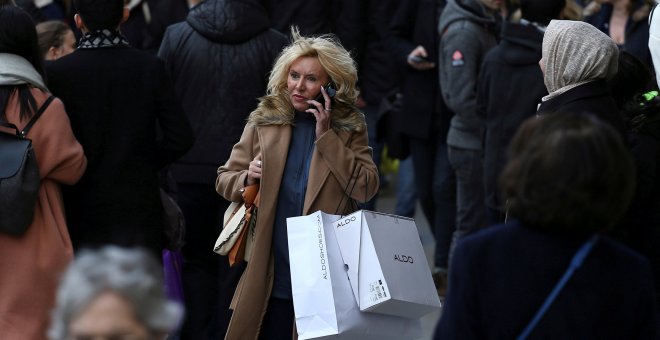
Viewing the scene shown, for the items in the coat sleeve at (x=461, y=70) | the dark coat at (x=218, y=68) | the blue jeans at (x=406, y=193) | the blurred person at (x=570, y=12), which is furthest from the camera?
the blue jeans at (x=406, y=193)

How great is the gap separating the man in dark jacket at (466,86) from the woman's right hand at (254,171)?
2.68 meters

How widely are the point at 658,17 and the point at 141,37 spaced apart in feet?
12.7

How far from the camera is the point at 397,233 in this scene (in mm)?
4496

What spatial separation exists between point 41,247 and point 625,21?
441 centimetres

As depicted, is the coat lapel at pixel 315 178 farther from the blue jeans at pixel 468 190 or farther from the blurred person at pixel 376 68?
the blurred person at pixel 376 68

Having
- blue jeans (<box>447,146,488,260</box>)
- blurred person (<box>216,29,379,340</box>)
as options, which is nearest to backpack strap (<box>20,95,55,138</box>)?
blurred person (<box>216,29,379,340</box>)

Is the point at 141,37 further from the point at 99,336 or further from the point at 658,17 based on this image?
the point at 99,336

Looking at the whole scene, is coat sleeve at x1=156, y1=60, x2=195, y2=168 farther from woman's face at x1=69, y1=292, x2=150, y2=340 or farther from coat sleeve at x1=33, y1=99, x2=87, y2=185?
woman's face at x1=69, y1=292, x2=150, y2=340

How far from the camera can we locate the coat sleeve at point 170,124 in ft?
17.5

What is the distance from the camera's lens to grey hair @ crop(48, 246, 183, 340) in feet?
9.04

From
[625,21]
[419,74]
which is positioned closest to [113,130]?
[419,74]

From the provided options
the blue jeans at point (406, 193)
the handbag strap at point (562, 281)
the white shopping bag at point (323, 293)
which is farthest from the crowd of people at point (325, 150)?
the blue jeans at point (406, 193)

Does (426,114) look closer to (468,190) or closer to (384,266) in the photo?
(468,190)

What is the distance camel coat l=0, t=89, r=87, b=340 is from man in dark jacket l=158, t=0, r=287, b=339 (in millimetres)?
1305
